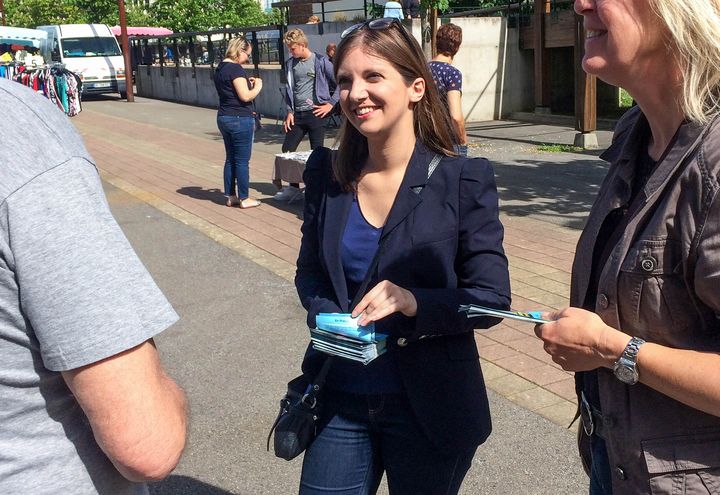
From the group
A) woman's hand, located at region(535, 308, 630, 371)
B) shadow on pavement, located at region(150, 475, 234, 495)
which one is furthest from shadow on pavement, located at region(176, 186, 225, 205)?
woman's hand, located at region(535, 308, 630, 371)

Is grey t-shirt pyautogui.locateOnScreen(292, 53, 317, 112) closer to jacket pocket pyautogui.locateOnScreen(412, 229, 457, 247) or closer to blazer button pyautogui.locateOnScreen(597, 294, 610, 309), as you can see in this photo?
jacket pocket pyautogui.locateOnScreen(412, 229, 457, 247)

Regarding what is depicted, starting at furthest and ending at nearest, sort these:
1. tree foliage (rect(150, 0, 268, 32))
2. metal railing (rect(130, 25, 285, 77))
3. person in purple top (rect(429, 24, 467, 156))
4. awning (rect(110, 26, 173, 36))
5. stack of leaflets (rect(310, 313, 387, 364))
Answer: 1. tree foliage (rect(150, 0, 268, 32))
2. awning (rect(110, 26, 173, 36))
3. metal railing (rect(130, 25, 285, 77))
4. person in purple top (rect(429, 24, 467, 156))
5. stack of leaflets (rect(310, 313, 387, 364))

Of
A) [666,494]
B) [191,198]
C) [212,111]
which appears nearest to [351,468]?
[666,494]

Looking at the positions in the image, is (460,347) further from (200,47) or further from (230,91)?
(200,47)

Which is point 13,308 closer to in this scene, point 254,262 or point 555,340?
point 555,340

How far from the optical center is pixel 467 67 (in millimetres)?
17297

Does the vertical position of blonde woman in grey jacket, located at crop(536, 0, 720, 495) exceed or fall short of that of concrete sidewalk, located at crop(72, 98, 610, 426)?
it exceeds it


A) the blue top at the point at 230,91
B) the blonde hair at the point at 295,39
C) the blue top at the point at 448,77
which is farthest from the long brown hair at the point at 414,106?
the blonde hair at the point at 295,39

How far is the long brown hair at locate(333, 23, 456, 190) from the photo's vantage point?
93.9 inches

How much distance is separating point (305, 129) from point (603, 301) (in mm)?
8104

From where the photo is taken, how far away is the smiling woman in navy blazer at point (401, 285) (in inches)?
84.7

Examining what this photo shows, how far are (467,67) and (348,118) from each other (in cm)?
1544

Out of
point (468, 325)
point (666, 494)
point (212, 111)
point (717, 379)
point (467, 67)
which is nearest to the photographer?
point (717, 379)

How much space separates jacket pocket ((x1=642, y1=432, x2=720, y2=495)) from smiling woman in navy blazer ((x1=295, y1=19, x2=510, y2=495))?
685 mm
